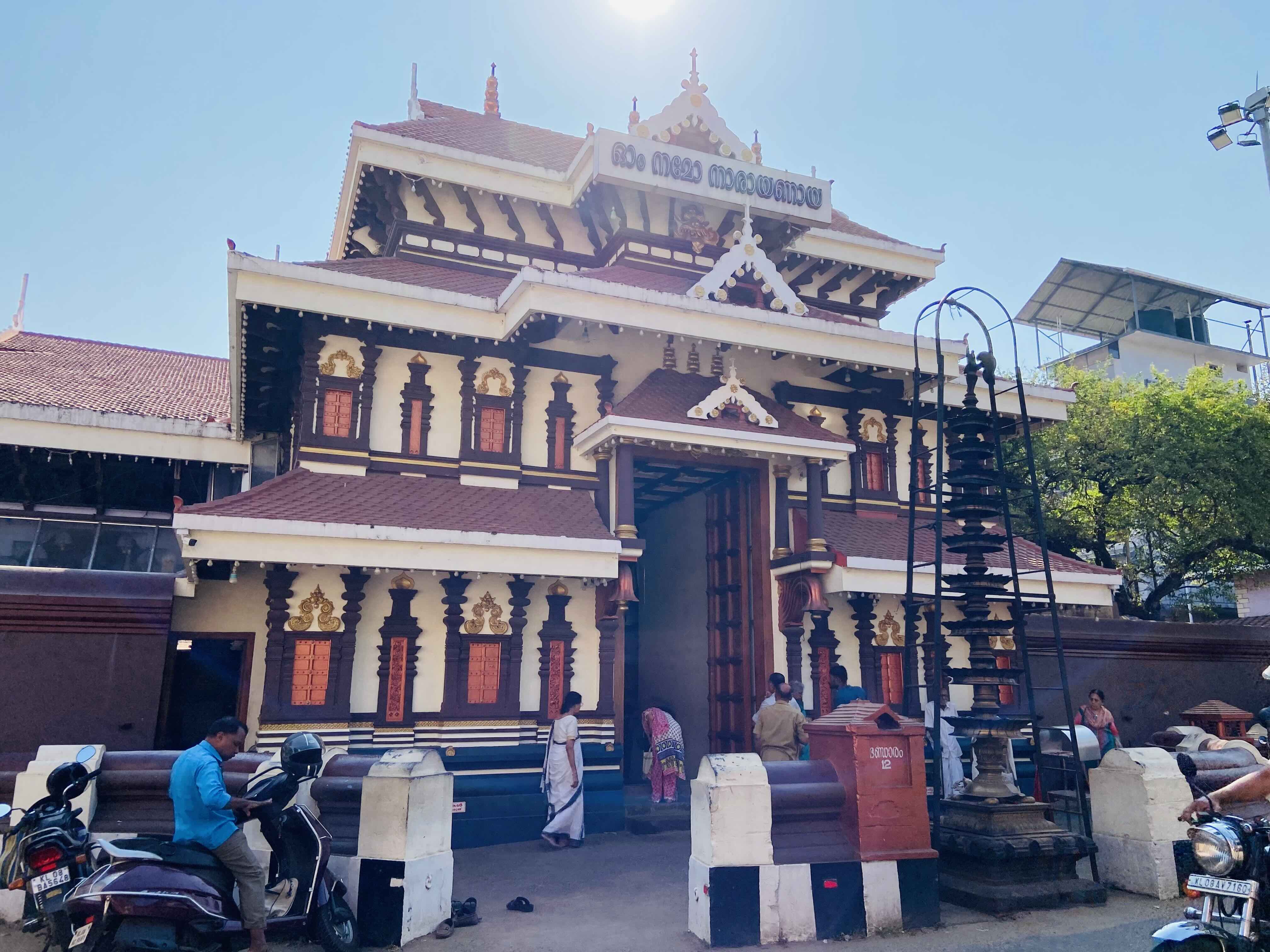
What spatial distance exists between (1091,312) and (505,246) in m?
32.3

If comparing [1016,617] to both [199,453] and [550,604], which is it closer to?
[550,604]

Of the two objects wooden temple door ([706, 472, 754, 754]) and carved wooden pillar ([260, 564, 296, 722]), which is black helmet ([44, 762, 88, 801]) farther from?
wooden temple door ([706, 472, 754, 754])

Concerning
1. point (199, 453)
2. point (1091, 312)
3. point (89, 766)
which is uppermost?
point (1091, 312)

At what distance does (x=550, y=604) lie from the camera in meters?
12.5

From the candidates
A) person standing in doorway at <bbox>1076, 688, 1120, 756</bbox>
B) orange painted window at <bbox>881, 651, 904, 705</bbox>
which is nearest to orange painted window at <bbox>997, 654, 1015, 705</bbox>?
orange painted window at <bbox>881, 651, 904, 705</bbox>

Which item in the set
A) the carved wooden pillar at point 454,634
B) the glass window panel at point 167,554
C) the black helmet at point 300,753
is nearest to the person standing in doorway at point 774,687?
the carved wooden pillar at point 454,634

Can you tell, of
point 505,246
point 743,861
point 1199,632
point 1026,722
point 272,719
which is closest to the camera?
point 743,861

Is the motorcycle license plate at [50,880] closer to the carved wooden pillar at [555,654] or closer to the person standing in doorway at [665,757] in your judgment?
the carved wooden pillar at [555,654]

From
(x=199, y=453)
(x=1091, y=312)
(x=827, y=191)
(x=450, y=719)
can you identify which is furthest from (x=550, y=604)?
(x=1091, y=312)

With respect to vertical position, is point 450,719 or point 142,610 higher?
point 142,610

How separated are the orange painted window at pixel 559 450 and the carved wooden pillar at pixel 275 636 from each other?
12.8ft

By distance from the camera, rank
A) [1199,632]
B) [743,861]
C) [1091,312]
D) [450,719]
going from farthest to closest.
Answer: [1091,312] < [1199,632] < [450,719] < [743,861]

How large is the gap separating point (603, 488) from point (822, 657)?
13.8ft

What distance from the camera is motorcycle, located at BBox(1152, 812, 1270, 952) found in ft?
15.1
